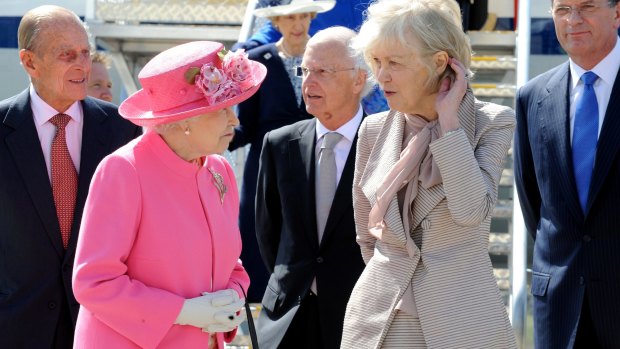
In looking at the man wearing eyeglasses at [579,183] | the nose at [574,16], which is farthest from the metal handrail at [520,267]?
the nose at [574,16]

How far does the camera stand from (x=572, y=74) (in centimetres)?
483

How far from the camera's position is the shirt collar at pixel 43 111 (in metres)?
4.66

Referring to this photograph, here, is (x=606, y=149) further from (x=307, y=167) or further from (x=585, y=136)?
(x=307, y=167)

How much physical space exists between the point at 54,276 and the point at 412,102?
1.79 metres

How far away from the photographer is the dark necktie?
4551mm

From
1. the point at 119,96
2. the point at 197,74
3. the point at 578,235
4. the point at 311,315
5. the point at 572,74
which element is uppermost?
the point at 197,74

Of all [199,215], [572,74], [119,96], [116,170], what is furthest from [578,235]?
[119,96]

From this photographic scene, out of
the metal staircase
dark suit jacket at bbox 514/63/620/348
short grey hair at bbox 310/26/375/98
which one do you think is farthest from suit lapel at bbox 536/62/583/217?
the metal staircase

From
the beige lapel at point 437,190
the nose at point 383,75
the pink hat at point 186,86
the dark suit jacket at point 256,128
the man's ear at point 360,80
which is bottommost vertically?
the dark suit jacket at point 256,128

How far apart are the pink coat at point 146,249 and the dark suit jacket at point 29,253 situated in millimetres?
1071

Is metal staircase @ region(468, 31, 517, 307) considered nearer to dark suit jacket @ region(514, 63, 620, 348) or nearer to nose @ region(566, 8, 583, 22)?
dark suit jacket @ region(514, 63, 620, 348)

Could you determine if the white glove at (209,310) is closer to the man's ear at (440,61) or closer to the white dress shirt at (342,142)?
the man's ear at (440,61)

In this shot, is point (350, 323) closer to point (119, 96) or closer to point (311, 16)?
point (311, 16)

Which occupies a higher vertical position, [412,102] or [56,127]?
[412,102]
